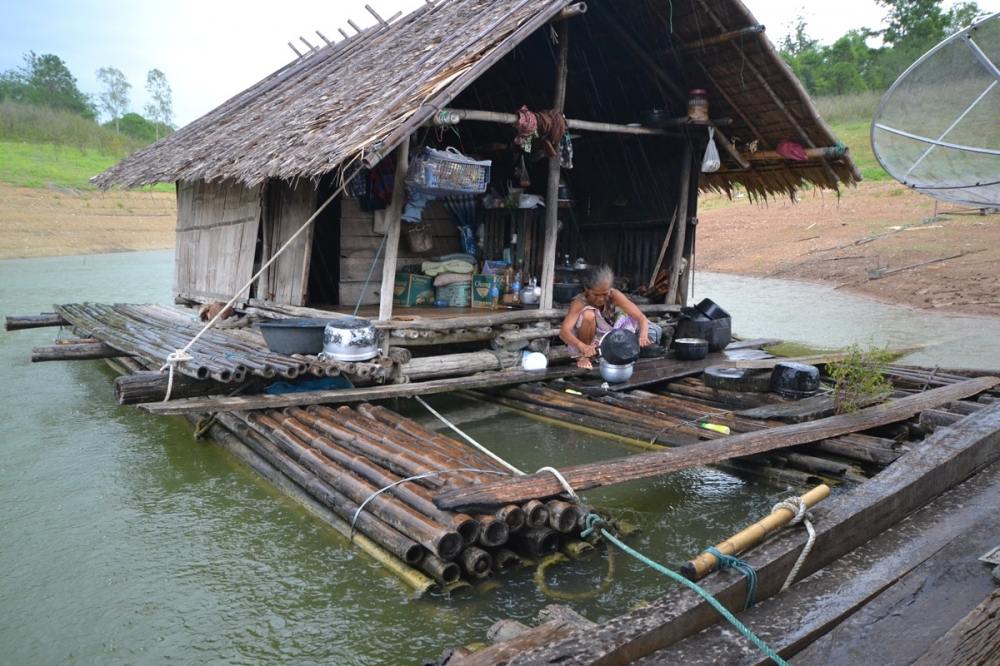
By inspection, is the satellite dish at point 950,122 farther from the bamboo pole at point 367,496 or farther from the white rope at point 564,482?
the bamboo pole at point 367,496

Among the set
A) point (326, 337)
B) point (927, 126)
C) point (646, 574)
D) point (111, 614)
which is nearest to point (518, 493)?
point (646, 574)

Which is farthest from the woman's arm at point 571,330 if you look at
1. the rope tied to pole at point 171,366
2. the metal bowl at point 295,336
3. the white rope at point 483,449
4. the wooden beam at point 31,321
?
the wooden beam at point 31,321

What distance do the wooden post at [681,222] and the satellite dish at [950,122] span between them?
8.41 feet

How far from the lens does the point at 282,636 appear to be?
121 inches

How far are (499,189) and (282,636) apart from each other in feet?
21.0

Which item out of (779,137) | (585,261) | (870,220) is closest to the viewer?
(779,137)

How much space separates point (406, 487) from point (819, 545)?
1.96 m

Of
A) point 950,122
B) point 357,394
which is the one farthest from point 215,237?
point 950,122

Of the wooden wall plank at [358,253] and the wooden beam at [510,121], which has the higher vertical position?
the wooden beam at [510,121]

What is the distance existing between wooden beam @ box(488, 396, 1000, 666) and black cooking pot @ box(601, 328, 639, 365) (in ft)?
8.40

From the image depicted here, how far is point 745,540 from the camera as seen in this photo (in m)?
2.65

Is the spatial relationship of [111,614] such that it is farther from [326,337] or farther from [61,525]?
[326,337]

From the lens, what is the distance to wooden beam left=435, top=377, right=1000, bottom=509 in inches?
136

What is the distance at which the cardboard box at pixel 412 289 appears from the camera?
25.3 feet
